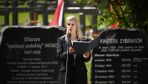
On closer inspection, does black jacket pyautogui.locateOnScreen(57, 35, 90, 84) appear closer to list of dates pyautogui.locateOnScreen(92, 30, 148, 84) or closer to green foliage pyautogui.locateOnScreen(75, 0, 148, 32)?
list of dates pyautogui.locateOnScreen(92, 30, 148, 84)

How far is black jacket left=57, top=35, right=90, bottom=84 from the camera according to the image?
10.7 meters

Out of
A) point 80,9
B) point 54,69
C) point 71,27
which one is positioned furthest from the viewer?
point 80,9

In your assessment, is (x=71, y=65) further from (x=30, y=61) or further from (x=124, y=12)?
(x=124, y=12)

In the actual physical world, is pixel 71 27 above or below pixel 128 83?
above

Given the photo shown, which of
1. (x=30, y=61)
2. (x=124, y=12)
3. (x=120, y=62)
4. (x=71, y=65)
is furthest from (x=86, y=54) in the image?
(x=124, y=12)

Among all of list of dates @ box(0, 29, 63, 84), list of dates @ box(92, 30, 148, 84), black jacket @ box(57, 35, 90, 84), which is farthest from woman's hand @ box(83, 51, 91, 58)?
list of dates @ box(0, 29, 63, 84)

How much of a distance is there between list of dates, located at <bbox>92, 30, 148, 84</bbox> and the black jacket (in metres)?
0.32

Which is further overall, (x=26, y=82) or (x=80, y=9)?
(x=80, y=9)

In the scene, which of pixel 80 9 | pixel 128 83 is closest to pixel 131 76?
pixel 128 83

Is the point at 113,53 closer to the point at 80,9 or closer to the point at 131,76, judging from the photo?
the point at 131,76

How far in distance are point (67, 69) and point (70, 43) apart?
1.33 feet

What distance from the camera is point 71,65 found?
10719mm

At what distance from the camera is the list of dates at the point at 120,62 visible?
11000 mm

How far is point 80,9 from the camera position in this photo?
2369 centimetres
